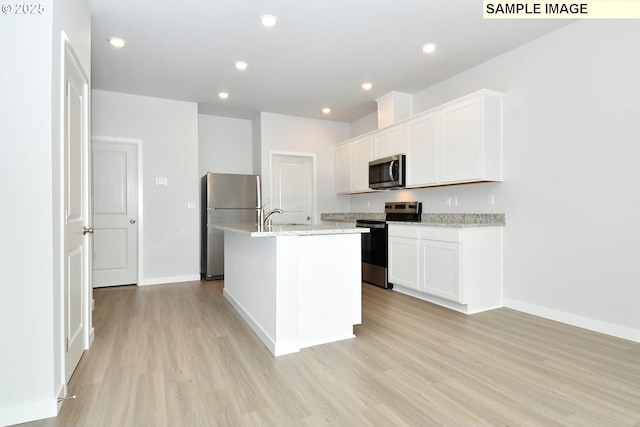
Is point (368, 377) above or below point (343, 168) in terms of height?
below

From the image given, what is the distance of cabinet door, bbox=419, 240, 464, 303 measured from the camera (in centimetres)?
347

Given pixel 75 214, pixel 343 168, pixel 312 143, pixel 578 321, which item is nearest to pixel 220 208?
pixel 312 143

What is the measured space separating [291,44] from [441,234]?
2.48 meters

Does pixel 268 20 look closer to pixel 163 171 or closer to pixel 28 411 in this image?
pixel 163 171

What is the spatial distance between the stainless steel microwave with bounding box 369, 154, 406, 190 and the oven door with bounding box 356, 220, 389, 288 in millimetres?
555

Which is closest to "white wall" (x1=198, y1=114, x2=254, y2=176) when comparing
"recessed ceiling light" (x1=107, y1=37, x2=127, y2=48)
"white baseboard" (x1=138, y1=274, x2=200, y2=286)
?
"white baseboard" (x1=138, y1=274, x2=200, y2=286)

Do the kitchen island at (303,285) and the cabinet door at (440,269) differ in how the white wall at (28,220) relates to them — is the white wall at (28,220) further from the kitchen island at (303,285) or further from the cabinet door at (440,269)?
the cabinet door at (440,269)

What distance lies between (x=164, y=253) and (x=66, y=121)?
10.8ft

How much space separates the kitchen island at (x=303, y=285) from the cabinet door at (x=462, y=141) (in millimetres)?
1650

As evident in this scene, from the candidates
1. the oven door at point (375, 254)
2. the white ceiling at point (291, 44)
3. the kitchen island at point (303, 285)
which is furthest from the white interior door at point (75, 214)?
the oven door at point (375, 254)

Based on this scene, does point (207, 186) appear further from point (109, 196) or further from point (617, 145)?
point (617, 145)

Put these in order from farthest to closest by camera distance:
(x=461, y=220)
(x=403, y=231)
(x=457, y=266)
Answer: (x=403, y=231), (x=461, y=220), (x=457, y=266)

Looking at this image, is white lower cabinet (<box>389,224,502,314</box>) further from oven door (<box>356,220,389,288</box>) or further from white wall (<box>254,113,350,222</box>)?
white wall (<box>254,113,350,222</box>)

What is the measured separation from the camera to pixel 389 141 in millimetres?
4855
